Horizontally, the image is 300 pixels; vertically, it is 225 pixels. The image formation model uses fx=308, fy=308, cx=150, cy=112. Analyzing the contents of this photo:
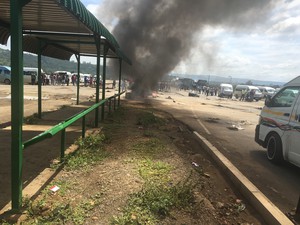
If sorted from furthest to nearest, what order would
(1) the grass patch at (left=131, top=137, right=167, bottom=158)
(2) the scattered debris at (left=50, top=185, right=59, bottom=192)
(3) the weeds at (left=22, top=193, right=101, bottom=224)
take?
(1) the grass patch at (left=131, top=137, right=167, bottom=158) → (2) the scattered debris at (left=50, top=185, right=59, bottom=192) → (3) the weeds at (left=22, top=193, right=101, bottom=224)

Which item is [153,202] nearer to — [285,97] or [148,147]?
[148,147]

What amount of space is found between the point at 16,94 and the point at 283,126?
5.37 m

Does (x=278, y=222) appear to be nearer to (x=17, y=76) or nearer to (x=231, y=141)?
(x=17, y=76)

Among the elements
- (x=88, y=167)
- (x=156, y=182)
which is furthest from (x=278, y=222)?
(x=88, y=167)

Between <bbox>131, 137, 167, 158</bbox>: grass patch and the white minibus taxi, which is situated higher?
the white minibus taxi

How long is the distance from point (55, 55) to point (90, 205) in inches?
405

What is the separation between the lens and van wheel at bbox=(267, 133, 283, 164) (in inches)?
262

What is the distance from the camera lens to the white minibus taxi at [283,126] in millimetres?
6094

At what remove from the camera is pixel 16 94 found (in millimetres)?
3299

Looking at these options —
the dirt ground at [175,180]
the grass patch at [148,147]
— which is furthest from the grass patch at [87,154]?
the grass patch at [148,147]

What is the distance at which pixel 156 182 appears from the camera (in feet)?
15.3

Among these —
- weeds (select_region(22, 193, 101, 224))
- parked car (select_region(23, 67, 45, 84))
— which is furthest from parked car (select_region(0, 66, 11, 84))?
weeds (select_region(22, 193, 101, 224))

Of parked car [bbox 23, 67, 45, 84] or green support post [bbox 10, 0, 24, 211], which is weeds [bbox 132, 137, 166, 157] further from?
parked car [bbox 23, 67, 45, 84]

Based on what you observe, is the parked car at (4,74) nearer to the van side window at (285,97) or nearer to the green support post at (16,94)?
the van side window at (285,97)
